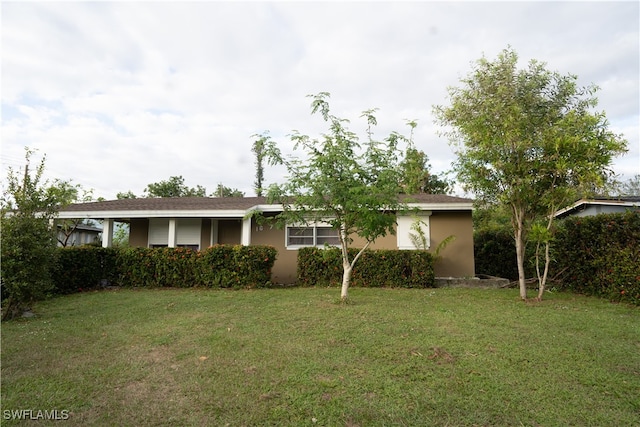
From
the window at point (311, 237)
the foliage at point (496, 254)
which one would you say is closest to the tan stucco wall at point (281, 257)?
the window at point (311, 237)

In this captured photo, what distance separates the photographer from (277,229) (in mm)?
10961

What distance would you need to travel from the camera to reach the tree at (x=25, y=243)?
6.53 meters

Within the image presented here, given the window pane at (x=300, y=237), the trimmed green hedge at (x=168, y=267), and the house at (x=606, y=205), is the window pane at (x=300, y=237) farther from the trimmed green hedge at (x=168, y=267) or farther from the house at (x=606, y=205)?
the house at (x=606, y=205)

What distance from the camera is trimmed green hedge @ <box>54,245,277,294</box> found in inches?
405

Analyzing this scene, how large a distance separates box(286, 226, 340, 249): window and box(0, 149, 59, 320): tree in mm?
6831

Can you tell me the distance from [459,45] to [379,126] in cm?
475

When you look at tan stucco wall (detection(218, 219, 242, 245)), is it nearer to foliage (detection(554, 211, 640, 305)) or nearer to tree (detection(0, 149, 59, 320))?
tree (detection(0, 149, 59, 320))

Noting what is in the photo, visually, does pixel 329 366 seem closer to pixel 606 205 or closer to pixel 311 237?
pixel 311 237

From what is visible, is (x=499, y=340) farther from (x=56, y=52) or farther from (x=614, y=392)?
(x=56, y=52)

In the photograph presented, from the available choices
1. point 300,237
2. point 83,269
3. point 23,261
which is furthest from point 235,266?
point 23,261

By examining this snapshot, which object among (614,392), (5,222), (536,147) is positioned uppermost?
(536,147)

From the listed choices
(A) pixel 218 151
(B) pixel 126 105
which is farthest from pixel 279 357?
(A) pixel 218 151

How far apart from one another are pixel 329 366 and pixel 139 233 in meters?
11.5

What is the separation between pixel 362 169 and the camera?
726cm
